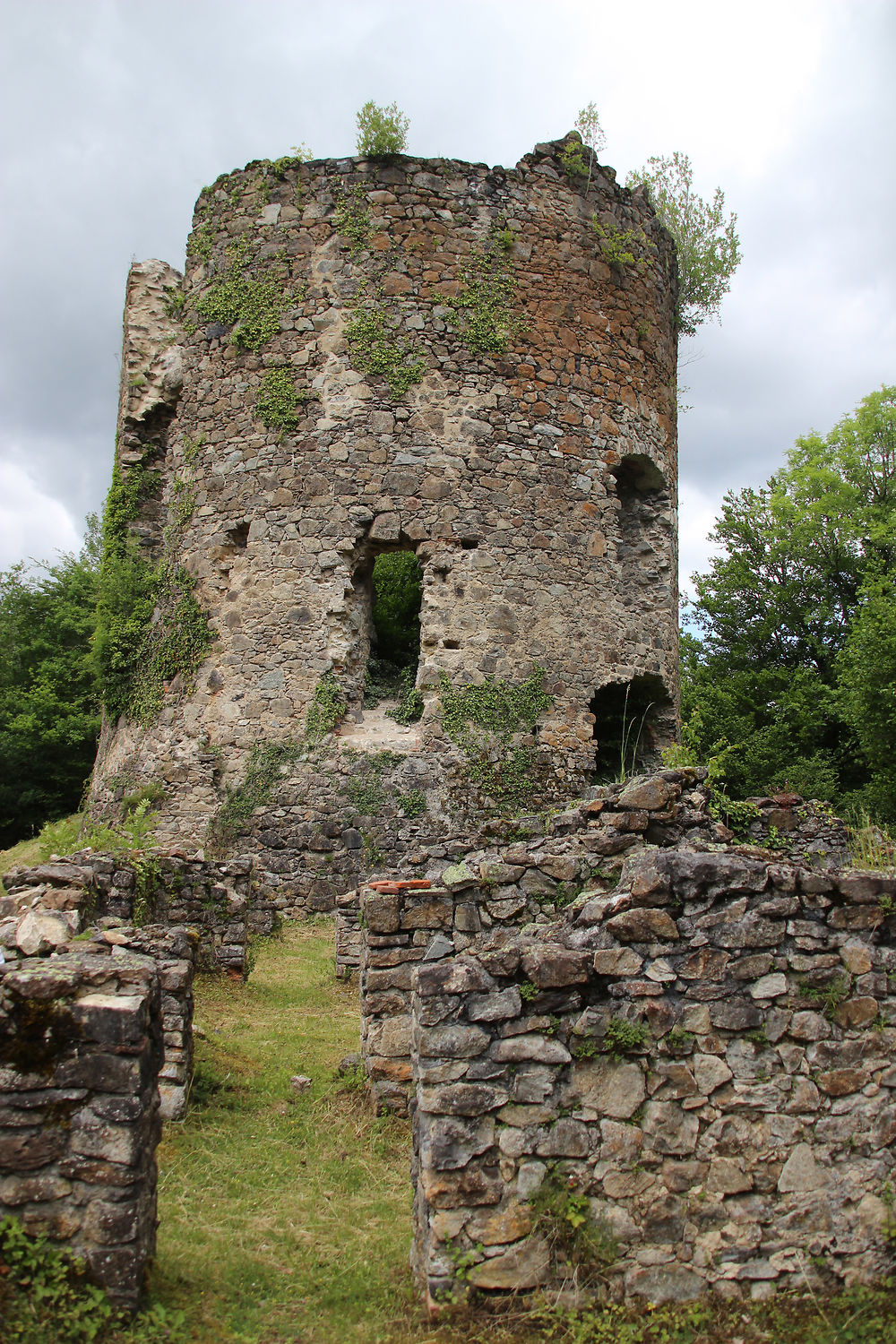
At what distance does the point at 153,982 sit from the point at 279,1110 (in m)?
1.92

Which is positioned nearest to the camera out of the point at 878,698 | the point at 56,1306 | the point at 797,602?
the point at 56,1306

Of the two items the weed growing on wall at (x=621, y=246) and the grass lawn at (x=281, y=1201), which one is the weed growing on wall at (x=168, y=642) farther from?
the weed growing on wall at (x=621, y=246)

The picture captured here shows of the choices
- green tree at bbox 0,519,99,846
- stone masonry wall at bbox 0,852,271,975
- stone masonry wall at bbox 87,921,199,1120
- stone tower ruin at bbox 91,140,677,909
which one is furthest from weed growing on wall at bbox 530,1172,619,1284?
green tree at bbox 0,519,99,846

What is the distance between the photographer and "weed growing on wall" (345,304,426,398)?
11141 millimetres

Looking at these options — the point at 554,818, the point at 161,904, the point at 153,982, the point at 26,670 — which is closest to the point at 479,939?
the point at 554,818

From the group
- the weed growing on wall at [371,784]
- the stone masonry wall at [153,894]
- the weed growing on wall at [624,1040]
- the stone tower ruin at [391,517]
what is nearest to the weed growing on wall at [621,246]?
the stone tower ruin at [391,517]

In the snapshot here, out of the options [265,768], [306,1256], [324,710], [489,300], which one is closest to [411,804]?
[324,710]

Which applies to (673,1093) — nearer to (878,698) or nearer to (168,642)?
(168,642)

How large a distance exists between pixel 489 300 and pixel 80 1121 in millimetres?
10690

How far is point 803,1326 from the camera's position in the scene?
9.70 feet

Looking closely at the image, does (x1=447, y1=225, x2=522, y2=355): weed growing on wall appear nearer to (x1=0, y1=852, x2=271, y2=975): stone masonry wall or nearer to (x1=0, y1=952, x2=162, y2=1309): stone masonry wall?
(x1=0, y1=852, x2=271, y2=975): stone masonry wall

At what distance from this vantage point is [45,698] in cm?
2148

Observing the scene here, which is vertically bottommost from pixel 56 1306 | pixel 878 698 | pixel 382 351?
pixel 56 1306

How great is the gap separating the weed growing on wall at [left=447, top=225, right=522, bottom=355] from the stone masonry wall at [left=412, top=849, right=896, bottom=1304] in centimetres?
934
